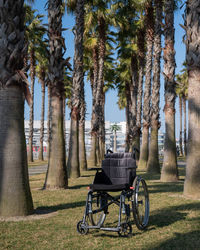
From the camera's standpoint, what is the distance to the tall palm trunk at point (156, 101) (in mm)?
18844

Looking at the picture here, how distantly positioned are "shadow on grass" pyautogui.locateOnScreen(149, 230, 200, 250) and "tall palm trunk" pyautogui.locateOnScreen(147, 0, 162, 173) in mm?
13200

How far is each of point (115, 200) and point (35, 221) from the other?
1.96 m

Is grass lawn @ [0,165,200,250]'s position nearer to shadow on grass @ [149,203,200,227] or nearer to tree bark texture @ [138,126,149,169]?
shadow on grass @ [149,203,200,227]

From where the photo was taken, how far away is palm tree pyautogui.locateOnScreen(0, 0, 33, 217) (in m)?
7.11

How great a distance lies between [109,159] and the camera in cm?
660

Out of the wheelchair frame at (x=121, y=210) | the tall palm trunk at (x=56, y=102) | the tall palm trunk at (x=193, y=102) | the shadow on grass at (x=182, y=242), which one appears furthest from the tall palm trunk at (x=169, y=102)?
the shadow on grass at (x=182, y=242)

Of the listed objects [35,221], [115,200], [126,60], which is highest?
[126,60]

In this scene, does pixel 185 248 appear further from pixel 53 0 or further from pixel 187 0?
pixel 53 0

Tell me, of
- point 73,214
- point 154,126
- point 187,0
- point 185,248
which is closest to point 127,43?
point 154,126

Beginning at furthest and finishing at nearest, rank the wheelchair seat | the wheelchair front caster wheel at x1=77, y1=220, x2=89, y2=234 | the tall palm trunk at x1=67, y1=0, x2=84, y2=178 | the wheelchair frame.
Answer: the tall palm trunk at x1=67, y1=0, x2=84, y2=178, the wheelchair seat, the wheelchair front caster wheel at x1=77, y1=220, x2=89, y2=234, the wheelchair frame

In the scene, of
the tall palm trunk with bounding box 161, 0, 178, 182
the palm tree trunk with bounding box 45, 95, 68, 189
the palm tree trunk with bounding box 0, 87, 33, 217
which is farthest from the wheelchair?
the tall palm trunk with bounding box 161, 0, 178, 182

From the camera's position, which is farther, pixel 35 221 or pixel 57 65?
pixel 57 65

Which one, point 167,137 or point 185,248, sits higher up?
point 167,137

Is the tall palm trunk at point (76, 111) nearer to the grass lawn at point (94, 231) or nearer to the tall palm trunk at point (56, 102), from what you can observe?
the tall palm trunk at point (56, 102)
